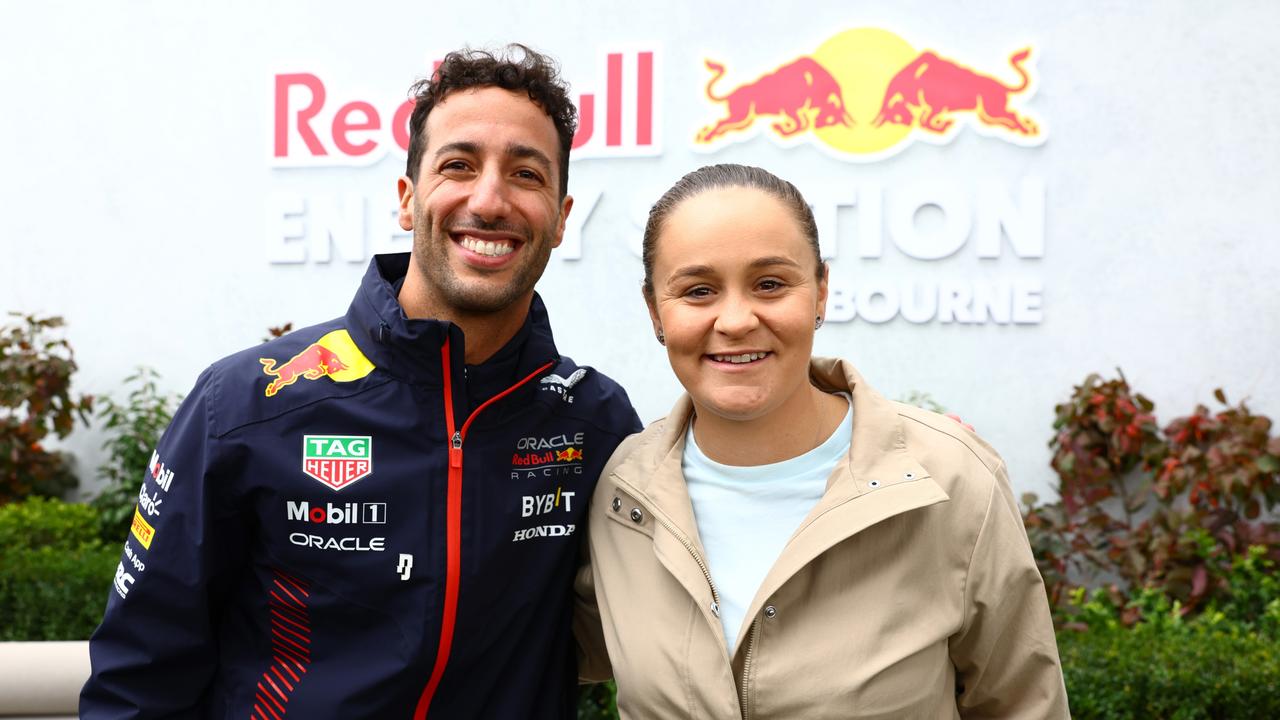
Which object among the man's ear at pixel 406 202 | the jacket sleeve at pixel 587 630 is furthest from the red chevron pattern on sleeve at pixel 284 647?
the man's ear at pixel 406 202

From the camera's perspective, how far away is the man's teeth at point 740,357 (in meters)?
1.88

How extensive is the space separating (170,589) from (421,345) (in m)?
0.65

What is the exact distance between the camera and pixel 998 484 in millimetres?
1894

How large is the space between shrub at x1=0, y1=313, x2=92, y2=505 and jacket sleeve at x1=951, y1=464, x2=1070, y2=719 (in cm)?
560

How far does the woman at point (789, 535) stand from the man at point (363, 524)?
25 cm

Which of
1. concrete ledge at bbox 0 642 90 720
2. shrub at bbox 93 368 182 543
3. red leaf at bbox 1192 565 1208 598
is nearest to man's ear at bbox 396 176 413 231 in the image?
concrete ledge at bbox 0 642 90 720

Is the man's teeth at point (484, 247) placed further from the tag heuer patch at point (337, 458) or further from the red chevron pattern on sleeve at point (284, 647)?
the red chevron pattern on sleeve at point (284, 647)

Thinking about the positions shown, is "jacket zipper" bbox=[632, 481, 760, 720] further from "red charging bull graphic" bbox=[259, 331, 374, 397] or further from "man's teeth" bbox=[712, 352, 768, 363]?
"red charging bull graphic" bbox=[259, 331, 374, 397]

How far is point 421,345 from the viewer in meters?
2.00

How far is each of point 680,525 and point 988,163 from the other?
4011mm

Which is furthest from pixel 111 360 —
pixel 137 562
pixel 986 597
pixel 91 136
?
pixel 986 597

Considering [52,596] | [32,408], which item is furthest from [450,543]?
[32,408]

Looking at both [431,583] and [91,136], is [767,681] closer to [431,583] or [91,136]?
[431,583]

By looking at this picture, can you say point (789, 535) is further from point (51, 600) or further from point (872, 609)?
point (51, 600)
